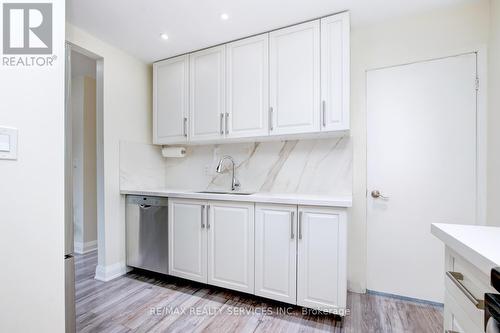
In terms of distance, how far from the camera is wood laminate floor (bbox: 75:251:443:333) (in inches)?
64.2

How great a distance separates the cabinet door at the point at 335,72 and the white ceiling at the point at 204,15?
0.43ft

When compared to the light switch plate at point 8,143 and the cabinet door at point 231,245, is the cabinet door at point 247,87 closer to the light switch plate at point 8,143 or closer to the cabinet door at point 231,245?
the cabinet door at point 231,245

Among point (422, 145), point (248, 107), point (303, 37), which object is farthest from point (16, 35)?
point (422, 145)

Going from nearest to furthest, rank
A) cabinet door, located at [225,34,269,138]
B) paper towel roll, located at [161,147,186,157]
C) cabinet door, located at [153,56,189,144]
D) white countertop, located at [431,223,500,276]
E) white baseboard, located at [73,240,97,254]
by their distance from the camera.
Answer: white countertop, located at [431,223,500,276]
cabinet door, located at [225,34,269,138]
cabinet door, located at [153,56,189,144]
paper towel roll, located at [161,147,186,157]
white baseboard, located at [73,240,97,254]

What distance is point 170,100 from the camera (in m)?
2.65

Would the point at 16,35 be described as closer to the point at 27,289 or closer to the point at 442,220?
the point at 27,289

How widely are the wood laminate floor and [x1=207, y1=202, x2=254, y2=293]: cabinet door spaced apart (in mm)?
173

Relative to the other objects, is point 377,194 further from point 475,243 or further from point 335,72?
point 475,243

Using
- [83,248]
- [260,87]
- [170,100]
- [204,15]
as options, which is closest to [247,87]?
[260,87]

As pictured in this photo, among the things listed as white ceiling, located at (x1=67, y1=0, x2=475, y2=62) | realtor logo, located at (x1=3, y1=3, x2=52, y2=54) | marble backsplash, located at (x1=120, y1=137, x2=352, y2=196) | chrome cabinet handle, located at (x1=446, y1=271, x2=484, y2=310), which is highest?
white ceiling, located at (x1=67, y1=0, x2=475, y2=62)

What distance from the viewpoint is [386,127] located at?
80.3 inches

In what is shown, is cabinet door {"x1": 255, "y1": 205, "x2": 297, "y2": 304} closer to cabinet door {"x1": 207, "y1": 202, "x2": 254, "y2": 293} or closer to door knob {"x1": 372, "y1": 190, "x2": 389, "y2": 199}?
cabinet door {"x1": 207, "y1": 202, "x2": 254, "y2": 293}

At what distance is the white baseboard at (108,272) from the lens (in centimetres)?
236

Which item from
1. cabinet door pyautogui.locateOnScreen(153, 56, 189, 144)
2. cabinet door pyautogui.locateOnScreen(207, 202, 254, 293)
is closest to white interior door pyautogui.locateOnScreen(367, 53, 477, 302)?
cabinet door pyautogui.locateOnScreen(207, 202, 254, 293)
